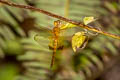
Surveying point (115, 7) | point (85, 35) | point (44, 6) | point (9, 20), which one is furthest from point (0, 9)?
point (85, 35)

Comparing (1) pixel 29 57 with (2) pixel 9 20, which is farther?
(1) pixel 29 57

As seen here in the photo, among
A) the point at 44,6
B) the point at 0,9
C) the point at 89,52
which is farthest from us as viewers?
the point at 89,52

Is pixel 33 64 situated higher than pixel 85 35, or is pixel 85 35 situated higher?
pixel 33 64

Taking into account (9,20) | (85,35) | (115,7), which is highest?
(115,7)

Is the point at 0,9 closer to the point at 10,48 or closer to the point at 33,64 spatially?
the point at 33,64

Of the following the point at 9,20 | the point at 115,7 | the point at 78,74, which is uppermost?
the point at 115,7

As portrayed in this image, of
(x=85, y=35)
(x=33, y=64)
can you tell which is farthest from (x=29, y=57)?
(x=85, y=35)

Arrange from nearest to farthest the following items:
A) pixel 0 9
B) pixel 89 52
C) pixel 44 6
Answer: pixel 0 9, pixel 44 6, pixel 89 52

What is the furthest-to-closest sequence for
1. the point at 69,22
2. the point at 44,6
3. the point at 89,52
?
the point at 89,52 < the point at 44,6 < the point at 69,22

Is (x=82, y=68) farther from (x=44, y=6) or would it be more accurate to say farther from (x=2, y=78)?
(x=2, y=78)
